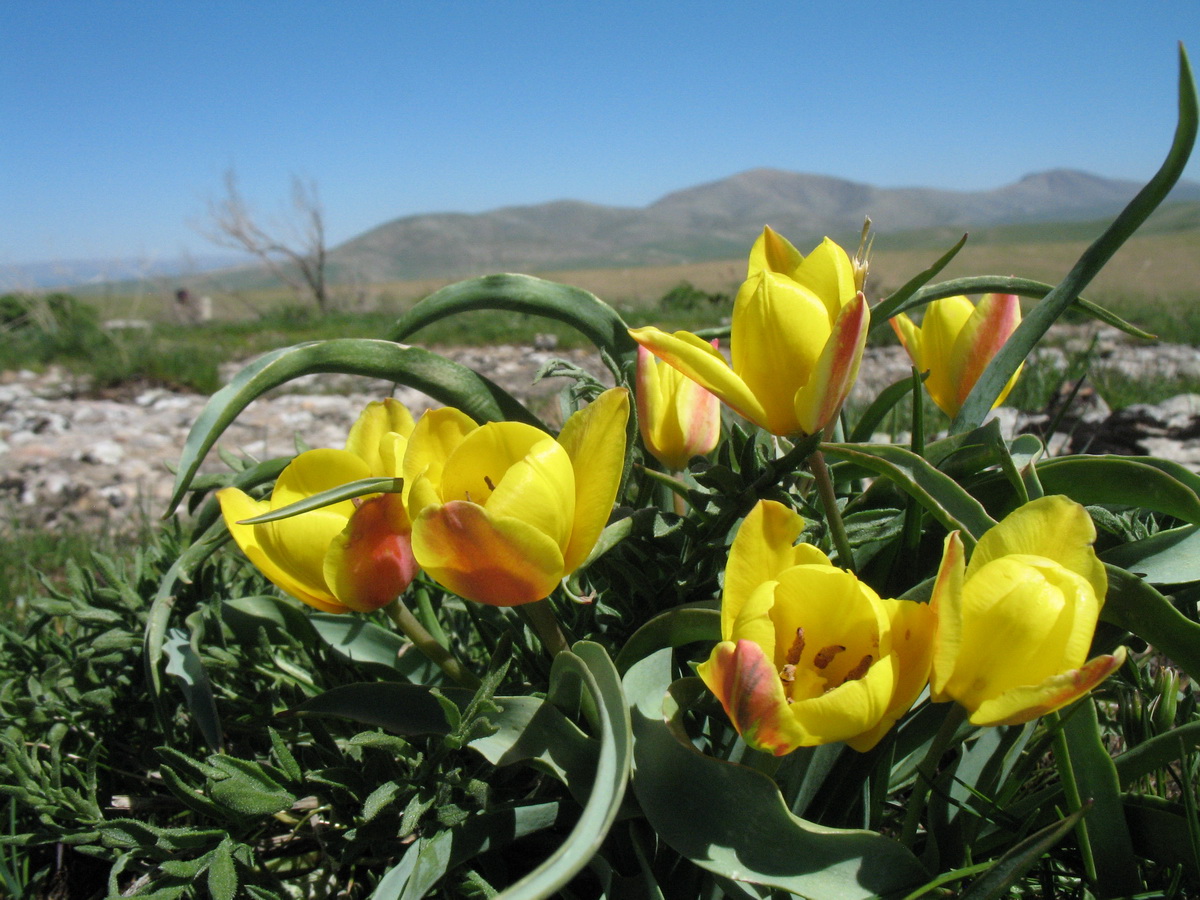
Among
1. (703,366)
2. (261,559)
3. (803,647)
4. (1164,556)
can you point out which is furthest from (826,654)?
(261,559)

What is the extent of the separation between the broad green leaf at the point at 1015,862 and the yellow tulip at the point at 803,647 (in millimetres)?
113

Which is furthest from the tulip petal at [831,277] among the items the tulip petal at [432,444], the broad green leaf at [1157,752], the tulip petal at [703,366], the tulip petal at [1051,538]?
the broad green leaf at [1157,752]

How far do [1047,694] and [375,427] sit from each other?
63cm

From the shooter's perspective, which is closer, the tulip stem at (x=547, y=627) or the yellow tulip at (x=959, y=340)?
the tulip stem at (x=547, y=627)

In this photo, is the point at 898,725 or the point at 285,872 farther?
the point at 285,872

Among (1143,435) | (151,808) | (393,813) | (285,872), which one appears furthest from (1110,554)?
(1143,435)

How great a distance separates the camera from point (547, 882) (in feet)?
1.46

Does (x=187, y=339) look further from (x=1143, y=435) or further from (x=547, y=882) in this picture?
(x=547, y=882)

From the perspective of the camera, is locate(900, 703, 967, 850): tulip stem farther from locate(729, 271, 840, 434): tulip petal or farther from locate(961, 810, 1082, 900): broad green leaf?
locate(729, 271, 840, 434): tulip petal

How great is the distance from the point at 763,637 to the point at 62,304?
482 inches

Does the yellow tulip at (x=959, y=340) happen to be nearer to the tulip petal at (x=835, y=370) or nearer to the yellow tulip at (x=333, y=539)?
the tulip petal at (x=835, y=370)

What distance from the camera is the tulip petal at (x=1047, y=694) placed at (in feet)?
1.55

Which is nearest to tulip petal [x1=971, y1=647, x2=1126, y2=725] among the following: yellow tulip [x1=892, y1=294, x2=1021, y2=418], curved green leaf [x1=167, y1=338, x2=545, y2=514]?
yellow tulip [x1=892, y1=294, x2=1021, y2=418]

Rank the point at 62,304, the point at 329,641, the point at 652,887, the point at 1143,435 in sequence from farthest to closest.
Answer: the point at 62,304 → the point at 1143,435 → the point at 329,641 → the point at 652,887
